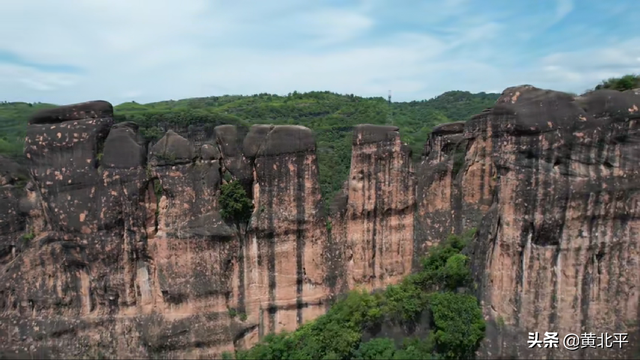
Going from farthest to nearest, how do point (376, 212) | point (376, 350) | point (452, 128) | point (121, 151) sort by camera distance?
point (452, 128) → point (376, 212) → point (121, 151) → point (376, 350)

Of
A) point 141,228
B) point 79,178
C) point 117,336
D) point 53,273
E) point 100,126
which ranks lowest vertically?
point 117,336

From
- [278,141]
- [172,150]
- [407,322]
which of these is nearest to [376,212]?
[407,322]

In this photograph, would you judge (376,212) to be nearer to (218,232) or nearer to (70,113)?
(218,232)

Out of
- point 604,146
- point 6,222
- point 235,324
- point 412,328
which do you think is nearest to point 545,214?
point 604,146

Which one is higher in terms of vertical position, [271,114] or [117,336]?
[271,114]

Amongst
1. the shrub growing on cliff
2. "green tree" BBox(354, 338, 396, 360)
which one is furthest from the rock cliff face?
"green tree" BBox(354, 338, 396, 360)

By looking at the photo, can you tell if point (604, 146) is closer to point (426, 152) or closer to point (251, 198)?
point (426, 152)
